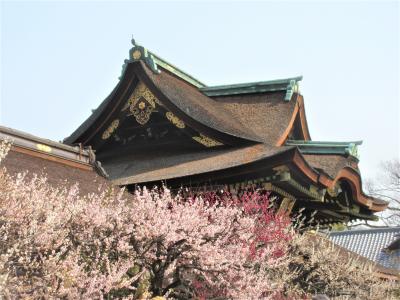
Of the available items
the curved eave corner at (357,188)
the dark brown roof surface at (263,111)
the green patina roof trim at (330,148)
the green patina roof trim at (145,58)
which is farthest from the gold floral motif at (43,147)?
the green patina roof trim at (330,148)

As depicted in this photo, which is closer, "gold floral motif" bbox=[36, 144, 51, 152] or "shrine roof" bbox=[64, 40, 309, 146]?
"gold floral motif" bbox=[36, 144, 51, 152]

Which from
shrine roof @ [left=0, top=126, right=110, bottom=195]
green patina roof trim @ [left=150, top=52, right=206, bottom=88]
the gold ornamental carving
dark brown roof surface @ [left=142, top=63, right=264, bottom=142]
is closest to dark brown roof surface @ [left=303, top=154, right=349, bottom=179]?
dark brown roof surface @ [left=142, top=63, right=264, bottom=142]

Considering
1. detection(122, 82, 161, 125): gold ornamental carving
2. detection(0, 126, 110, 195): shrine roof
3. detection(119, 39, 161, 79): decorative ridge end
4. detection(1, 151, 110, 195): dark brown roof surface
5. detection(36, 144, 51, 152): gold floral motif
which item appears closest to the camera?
detection(1, 151, 110, 195): dark brown roof surface

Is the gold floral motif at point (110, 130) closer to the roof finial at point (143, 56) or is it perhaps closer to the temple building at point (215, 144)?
the temple building at point (215, 144)

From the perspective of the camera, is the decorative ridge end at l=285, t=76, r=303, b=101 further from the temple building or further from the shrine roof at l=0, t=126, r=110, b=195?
the shrine roof at l=0, t=126, r=110, b=195

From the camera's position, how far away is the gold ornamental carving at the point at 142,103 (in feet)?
47.0

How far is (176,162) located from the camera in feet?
43.7

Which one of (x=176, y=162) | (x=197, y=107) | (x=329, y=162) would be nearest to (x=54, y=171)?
(x=176, y=162)

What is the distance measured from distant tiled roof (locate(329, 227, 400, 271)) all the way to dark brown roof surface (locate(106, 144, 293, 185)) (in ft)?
87.6

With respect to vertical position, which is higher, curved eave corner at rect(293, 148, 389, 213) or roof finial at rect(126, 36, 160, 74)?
roof finial at rect(126, 36, 160, 74)

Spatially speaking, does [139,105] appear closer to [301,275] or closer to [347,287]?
[301,275]

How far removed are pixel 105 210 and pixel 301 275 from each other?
6490 mm

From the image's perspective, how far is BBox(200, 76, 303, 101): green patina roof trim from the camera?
55.9ft

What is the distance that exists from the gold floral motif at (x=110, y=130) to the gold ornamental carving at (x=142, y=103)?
555mm
